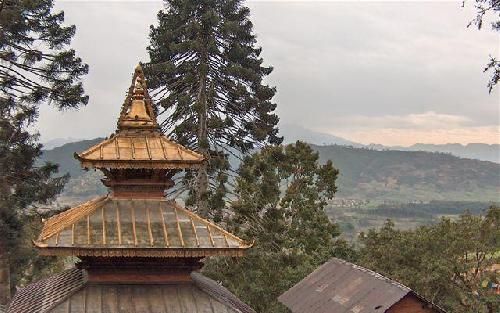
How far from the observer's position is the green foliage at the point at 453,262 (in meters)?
25.2

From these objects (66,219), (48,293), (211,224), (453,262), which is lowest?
(453,262)

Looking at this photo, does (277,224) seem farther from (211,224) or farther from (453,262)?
(211,224)

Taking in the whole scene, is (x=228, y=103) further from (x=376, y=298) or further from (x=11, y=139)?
(x=376, y=298)

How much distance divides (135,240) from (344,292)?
7281 millimetres

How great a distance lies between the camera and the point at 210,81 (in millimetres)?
25156

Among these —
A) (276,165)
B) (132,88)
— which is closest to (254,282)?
(276,165)

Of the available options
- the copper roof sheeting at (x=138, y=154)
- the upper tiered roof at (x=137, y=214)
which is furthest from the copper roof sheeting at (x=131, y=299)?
the copper roof sheeting at (x=138, y=154)

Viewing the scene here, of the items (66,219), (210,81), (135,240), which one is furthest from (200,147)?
(135,240)

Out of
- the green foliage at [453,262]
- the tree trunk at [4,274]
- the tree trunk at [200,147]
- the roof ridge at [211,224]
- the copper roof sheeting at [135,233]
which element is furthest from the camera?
the green foliage at [453,262]

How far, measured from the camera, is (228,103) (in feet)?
84.6

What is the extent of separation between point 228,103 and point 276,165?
11.6 ft

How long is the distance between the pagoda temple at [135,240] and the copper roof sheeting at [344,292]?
515 centimetres

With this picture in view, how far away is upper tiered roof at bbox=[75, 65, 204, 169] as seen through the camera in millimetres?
9555

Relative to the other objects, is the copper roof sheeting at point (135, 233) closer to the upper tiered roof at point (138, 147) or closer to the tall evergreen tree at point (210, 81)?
the upper tiered roof at point (138, 147)
